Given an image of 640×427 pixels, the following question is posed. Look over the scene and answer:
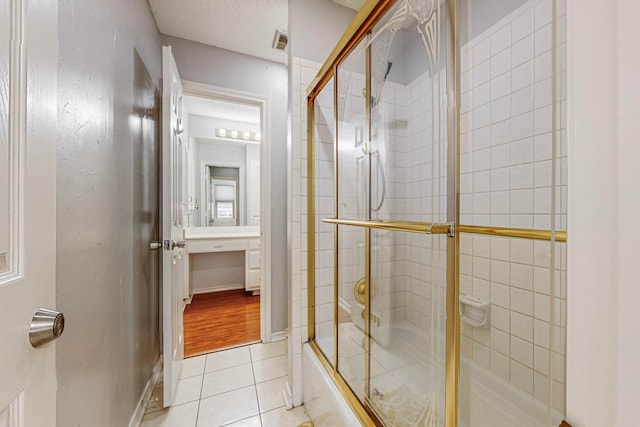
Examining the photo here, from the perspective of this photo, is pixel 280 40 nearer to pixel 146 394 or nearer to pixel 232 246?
pixel 232 246

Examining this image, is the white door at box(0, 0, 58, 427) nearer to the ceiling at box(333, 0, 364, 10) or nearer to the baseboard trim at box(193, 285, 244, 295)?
the ceiling at box(333, 0, 364, 10)

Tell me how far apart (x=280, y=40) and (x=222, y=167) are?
74.6 inches

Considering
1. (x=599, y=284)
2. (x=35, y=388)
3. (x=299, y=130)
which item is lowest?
(x=35, y=388)

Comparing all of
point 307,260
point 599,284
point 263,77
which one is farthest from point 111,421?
point 263,77

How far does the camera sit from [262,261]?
84.4 inches

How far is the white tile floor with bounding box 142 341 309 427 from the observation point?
137 cm

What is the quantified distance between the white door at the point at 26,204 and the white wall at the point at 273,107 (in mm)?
1665

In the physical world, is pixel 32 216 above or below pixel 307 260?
above

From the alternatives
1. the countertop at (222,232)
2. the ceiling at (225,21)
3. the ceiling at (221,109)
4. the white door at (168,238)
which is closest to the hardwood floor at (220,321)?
the white door at (168,238)

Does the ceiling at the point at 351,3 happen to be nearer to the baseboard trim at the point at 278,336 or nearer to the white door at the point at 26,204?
the white door at the point at 26,204

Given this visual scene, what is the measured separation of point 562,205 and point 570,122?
0.68 ft

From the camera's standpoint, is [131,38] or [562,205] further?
[131,38]

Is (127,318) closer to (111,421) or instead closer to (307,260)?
(111,421)

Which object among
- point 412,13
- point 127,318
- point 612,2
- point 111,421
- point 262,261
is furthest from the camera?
point 262,261
